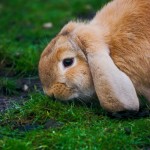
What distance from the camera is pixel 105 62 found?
6238mm

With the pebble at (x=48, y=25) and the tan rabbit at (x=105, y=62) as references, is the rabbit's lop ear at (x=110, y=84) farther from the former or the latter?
the pebble at (x=48, y=25)

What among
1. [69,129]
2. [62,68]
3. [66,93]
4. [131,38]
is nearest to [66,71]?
[62,68]

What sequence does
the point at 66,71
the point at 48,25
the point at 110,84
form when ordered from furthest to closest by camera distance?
1. the point at 48,25
2. the point at 66,71
3. the point at 110,84

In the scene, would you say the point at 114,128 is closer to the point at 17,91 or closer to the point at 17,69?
the point at 17,91

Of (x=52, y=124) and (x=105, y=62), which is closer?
(x=105, y=62)

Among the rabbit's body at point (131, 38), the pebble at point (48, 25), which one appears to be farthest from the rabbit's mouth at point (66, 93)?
the pebble at point (48, 25)

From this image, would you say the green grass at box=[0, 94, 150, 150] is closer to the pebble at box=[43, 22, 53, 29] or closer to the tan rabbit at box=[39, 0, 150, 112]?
the tan rabbit at box=[39, 0, 150, 112]

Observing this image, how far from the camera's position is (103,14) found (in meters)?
6.85

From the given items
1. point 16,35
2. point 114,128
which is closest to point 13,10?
point 16,35

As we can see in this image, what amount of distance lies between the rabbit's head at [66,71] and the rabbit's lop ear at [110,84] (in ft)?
0.42

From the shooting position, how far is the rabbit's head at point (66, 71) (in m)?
6.42

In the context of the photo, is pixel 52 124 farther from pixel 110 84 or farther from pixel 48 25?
pixel 48 25

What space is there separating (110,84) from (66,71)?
495 mm

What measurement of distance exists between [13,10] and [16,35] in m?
1.88
